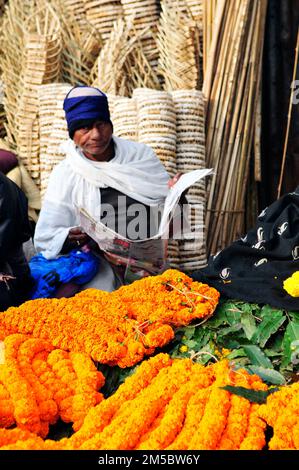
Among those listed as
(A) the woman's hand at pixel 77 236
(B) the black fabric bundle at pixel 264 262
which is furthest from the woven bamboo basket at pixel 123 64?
(B) the black fabric bundle at pixel 264 262

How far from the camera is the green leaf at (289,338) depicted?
5.93 ft

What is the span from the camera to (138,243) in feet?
9.75

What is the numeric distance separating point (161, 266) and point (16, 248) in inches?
28.2

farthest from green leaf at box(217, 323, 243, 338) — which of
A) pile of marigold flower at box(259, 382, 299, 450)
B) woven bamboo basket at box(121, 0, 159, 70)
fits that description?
woven bamboo basket at box(121, 0, 159, 70)

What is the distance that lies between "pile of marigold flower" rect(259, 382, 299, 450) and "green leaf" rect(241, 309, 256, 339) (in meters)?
0.36

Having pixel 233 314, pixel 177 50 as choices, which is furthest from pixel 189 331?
pixel 177 50

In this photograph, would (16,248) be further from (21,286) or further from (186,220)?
(186,220)

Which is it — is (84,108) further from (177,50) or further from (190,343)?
(190,343)

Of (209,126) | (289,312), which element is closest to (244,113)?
(209,126)

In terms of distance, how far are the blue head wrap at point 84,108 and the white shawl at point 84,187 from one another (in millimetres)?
175

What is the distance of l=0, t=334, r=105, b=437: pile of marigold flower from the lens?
1635 millimetres

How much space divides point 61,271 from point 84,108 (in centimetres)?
87

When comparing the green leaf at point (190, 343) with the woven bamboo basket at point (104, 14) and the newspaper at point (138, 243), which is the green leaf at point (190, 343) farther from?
the woven bamboo basket at point (104, 14)

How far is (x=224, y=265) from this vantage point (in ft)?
7.69
